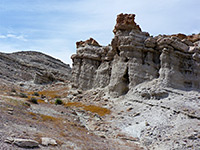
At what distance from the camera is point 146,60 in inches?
1352

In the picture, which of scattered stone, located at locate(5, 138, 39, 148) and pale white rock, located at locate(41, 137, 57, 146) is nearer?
scattered stone, located at locate(5, 138, 39, 148)

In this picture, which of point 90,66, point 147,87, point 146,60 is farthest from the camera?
point 90,66

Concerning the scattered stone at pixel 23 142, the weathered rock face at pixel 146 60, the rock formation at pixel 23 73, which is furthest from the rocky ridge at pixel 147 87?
the rock formation at pixel 23 73

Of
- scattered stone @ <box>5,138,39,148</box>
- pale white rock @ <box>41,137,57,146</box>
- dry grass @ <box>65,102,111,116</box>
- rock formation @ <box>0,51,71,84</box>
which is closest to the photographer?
scattered stone @ <box>5,138,39,148</box>

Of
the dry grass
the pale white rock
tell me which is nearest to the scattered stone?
the pale white rock

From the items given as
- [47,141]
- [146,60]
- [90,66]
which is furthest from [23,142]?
[90,66]

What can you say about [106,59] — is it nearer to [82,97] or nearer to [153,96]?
[82,97]

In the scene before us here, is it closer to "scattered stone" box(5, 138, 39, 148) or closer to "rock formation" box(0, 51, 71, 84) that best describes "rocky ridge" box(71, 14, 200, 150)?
"scattered stone" box(5, 138, 39, 148)

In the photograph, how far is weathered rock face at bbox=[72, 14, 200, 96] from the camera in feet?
103

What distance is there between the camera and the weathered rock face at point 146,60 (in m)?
31.4

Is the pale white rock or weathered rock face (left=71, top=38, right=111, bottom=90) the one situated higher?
weathered rock face (left=71, top=38, right=111, bottom=90)

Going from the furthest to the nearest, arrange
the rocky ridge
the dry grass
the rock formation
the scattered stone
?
the rock formation → the dry grass → the rocky ridge → the scattered stone

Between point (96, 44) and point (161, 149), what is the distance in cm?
3590

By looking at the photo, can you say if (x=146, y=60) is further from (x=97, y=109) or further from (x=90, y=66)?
(x=90, y=66)
